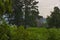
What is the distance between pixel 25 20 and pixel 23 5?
2.43 meters

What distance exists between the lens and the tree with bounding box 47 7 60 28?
3688 cm

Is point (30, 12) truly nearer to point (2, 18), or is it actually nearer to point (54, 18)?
point (54, 18)

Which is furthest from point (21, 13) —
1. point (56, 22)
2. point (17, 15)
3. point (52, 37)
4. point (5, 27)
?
point (5, 27)

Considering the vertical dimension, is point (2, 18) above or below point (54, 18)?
above

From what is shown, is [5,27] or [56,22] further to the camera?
[56,22]

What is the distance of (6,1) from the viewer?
796 centimetres

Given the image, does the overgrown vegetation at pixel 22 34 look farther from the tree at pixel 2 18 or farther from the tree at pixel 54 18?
the tree at pixel 54 18

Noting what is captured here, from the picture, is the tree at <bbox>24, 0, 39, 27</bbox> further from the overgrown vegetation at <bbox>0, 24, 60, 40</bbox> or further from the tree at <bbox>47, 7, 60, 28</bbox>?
the overgrown vegetation at <bbox>0, 24, 60, 40</bbox>

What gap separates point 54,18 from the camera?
38031 millimetres

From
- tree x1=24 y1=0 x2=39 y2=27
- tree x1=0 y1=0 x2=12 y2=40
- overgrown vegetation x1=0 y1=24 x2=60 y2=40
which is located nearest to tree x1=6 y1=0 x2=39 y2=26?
tree x1=24 y1=0 x2=39 y2=27

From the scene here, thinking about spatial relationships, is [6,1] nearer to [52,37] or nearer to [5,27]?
[5,27]

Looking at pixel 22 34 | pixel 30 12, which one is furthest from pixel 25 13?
pixel 22 34

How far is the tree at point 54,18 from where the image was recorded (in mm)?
36878

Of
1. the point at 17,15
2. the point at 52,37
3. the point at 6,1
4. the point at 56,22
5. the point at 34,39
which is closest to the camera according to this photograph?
the point at 6,1
